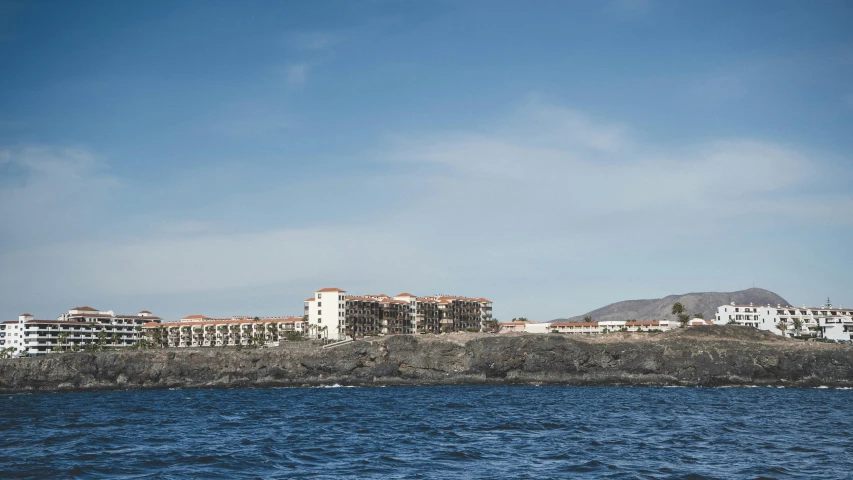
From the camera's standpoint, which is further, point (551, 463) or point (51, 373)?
point (51, 373)

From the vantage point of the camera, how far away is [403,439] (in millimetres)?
46219

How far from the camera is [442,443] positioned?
4353cm

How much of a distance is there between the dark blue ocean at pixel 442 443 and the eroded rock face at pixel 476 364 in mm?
65750

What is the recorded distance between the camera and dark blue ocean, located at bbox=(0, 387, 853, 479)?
33.7 metres

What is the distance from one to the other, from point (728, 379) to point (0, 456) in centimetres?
12430

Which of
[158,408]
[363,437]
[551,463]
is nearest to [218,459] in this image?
[363,437]

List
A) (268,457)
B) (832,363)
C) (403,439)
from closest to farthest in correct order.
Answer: (268,457) → (403,439) → (832,363)

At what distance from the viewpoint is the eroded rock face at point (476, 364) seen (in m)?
136

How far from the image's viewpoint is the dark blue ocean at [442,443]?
3372 cm

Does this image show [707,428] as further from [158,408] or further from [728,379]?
[728,379]

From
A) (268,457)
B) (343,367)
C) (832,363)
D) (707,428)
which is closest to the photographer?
(268,457)

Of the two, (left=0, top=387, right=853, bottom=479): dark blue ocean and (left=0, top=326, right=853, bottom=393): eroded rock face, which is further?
(left=0, top=326, right=853, bottom=393): eroded rock face

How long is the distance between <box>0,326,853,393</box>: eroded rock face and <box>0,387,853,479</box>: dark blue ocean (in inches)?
2589

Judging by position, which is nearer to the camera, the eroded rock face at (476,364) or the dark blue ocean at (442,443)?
the dark blue ocean at (442,443)
